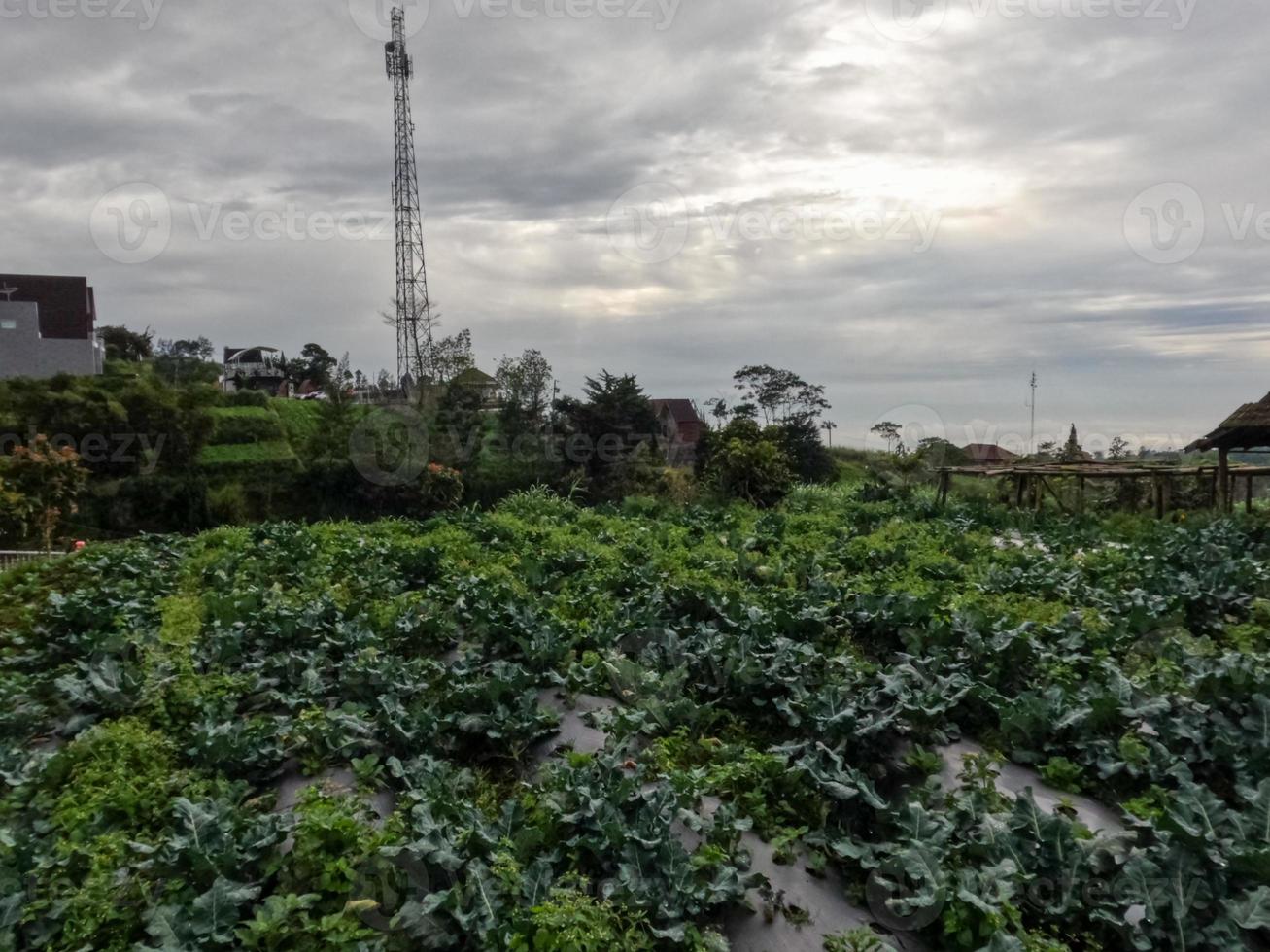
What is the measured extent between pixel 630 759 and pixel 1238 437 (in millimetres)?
10618

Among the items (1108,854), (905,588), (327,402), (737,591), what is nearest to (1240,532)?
(905,588)

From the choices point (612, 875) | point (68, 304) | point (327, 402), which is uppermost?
point (68, 304)

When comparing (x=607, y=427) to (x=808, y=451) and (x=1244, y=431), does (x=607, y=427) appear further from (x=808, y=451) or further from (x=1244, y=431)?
(x=1244, y=431)

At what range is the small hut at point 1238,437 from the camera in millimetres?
10555

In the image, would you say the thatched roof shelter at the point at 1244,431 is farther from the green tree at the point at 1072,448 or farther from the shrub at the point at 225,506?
the shrub at the point at 225,506

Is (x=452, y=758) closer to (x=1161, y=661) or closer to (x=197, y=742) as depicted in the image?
(x=197, y=742)

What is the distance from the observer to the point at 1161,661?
175 inches

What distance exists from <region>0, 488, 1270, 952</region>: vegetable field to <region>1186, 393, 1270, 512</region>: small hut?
5.07 m

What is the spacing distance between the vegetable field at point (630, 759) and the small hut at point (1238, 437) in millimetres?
5067

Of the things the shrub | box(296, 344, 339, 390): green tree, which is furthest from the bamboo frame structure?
box(296, 344, 339, 390): green tree

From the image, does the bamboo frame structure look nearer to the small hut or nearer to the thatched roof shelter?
the small hut

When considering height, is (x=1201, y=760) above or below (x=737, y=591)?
below

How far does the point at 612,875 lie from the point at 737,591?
3.14m

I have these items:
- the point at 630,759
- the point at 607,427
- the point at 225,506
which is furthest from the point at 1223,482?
the point at 225,506
